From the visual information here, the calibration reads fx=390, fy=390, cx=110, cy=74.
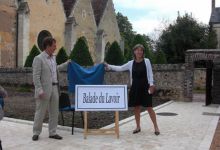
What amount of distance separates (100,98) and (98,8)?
39511 mm

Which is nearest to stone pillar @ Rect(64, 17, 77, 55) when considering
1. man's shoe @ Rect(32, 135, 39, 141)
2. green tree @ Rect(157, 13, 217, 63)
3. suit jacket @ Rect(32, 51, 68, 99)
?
green tree @ Rect(157, 13, 217, 63)

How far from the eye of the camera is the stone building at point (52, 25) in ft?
104

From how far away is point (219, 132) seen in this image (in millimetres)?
10281

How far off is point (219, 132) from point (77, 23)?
105 ft

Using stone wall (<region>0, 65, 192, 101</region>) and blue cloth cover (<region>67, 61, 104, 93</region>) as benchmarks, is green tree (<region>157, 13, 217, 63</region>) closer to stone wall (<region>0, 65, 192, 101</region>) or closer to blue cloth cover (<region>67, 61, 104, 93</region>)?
stone wall (<region>0, 65, 192, 101</region>)

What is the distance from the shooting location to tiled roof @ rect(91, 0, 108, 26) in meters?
46.7

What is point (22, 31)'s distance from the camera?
32.3 meters

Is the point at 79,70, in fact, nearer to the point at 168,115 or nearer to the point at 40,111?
the point at 40,111

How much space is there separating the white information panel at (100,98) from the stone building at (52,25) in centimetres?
2314

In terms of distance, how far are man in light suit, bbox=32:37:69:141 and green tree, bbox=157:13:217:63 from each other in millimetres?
34529

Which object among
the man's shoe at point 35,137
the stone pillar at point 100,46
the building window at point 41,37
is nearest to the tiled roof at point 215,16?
the stone pillar at point 100,46

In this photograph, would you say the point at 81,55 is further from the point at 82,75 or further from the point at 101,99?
the point at 101,99

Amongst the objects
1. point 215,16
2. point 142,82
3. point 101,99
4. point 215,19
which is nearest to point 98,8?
point 215,19

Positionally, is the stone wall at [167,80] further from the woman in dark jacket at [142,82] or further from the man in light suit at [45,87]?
the man in light suit at [45,87]
